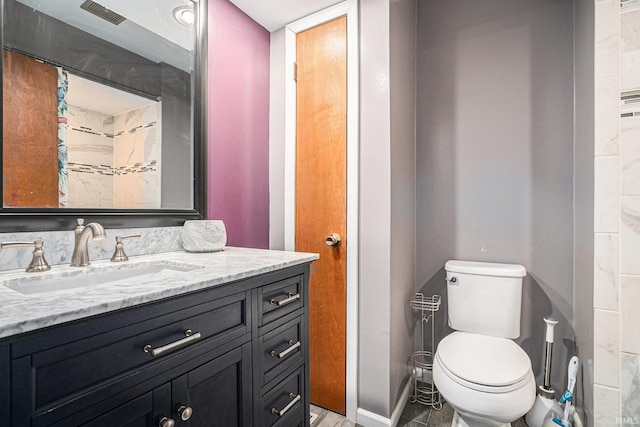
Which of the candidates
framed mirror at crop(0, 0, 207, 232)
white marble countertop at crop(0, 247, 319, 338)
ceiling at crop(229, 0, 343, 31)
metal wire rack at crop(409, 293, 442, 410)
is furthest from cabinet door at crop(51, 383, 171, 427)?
ceiling at crop(229, 0, 343, 31)

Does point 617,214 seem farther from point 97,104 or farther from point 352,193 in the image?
point 97,104

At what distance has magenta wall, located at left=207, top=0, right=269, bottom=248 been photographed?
1646mm

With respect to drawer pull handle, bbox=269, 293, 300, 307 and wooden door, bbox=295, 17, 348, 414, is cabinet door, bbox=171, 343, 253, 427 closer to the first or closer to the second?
drawer pull handle, bbox=269, 293, 300, 307

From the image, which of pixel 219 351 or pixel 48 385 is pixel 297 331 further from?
pixel 48 385

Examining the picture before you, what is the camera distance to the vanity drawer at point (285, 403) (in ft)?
3.57

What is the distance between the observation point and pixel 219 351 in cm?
89

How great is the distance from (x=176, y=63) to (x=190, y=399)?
A: 4.70 feet

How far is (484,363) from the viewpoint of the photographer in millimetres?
1354

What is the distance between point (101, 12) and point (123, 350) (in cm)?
128

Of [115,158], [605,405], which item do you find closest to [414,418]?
[605,405]

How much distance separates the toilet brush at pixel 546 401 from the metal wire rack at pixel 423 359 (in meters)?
Result: 0.49

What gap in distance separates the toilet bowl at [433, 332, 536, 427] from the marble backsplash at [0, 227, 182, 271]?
1.38m

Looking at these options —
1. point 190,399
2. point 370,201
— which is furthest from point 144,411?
point 370,201

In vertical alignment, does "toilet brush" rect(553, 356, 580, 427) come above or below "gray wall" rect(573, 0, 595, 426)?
below
